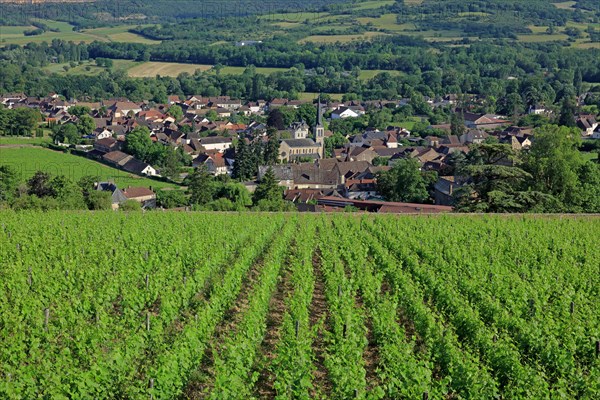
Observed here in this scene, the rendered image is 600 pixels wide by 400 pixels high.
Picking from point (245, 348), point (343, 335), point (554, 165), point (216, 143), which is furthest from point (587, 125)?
point (245, 348)

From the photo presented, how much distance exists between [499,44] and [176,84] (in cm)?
7977

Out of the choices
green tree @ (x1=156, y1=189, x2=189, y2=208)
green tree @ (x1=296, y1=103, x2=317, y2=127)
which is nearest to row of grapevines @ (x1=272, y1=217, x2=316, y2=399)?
green tree @ (x1=156, y1=189, x2=189, y2=208)

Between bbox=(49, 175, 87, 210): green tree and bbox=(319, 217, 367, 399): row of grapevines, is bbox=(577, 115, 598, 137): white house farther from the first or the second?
bbox=(319, 217, 367, 399): row of grapevines

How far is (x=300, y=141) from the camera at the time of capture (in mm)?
76938

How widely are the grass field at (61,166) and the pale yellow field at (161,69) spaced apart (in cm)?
7668

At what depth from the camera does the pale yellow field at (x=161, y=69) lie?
5743 inches

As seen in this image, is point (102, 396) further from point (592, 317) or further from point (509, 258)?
point (509, 258)

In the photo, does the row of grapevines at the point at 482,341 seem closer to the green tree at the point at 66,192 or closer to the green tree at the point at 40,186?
the green tree at the point at 66,192

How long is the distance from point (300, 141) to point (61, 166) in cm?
2357

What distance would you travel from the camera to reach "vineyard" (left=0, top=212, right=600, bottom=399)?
1182 centimetres

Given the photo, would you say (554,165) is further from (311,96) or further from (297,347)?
(311,96)

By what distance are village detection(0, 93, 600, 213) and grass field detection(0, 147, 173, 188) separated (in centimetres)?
208

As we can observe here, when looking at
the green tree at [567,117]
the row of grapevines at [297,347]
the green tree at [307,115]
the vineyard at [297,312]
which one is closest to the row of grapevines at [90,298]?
the vineyard at [297,312]

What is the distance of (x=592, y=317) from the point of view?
48.0 ft
